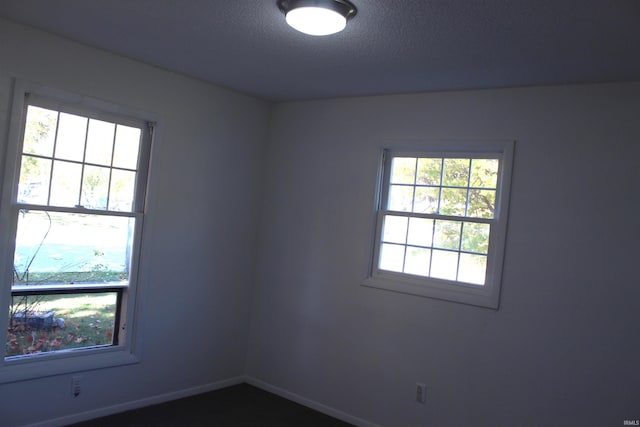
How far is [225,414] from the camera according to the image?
389 cm

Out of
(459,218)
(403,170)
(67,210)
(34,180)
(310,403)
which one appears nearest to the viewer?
(34,180)

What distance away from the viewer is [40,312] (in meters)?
3.30

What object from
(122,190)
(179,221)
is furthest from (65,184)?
(179,221)

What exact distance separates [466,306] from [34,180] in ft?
10.1

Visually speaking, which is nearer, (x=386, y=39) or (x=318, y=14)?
(x=318, y=14)

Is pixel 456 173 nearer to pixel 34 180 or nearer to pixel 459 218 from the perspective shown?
pixel 459 218

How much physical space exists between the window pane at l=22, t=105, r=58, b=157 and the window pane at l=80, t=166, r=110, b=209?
11.6 inches

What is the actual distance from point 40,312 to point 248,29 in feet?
7.68

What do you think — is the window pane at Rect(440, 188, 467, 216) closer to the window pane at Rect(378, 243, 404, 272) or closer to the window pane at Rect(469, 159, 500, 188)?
the window pane at Rect(469, 159, 500, 188)

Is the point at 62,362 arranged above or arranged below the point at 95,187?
below

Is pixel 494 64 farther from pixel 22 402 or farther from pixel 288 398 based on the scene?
pixel 22 402

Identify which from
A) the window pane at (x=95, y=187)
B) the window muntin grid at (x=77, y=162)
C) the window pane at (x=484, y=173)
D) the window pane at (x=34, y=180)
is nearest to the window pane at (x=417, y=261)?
the window pane at (x=484, y=173)

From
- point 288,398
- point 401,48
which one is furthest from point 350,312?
point 401,48

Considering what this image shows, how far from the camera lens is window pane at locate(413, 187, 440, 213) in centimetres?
376
